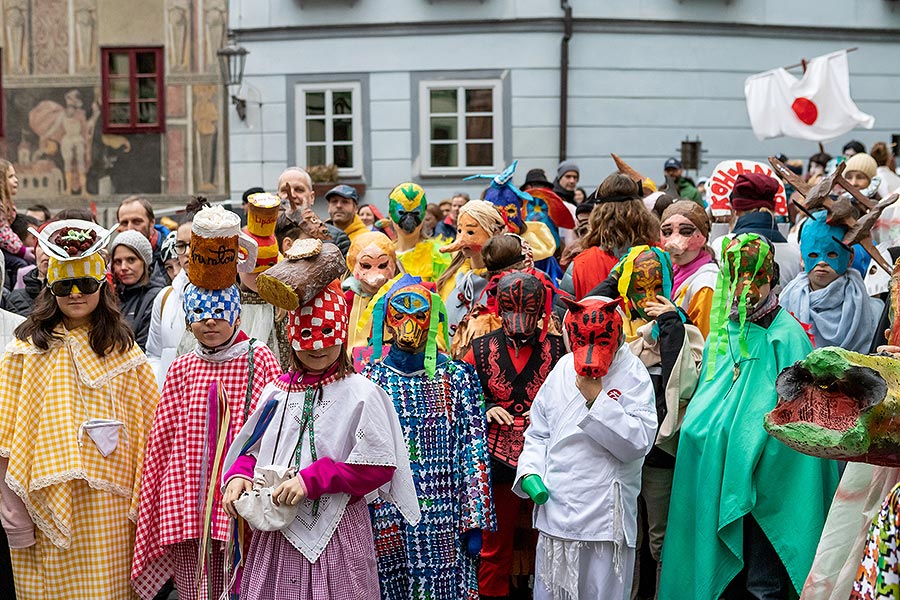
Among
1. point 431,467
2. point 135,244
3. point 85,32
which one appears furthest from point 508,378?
point 85,32

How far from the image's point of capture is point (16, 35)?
2005 centimetres

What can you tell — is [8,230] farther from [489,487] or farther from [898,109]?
[898,109]

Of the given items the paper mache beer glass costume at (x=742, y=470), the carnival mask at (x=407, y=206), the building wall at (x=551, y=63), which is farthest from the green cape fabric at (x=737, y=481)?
the building wall at (x=551, y=63)

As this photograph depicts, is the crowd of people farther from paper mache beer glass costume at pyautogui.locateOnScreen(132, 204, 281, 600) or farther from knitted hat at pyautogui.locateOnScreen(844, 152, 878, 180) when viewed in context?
knitted hat at pyautogui.locateOnScreen(844, 152, 878, 180)

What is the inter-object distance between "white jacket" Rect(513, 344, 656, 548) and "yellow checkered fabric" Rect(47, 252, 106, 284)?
2.15 metres

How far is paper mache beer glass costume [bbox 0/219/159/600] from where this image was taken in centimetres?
535

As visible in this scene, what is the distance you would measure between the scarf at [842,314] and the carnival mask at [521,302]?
1.73 metres

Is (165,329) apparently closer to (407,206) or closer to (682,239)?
(407,206)

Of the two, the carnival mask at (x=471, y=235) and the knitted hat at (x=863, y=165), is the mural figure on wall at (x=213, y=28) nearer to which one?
the knitted hat at (x=863, y=165)

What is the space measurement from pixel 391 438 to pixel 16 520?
1879mm

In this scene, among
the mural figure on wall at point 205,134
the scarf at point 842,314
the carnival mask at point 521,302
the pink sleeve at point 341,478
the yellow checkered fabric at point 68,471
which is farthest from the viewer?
the mural figure on wall at point 205,134

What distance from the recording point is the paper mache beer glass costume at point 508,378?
239 inches

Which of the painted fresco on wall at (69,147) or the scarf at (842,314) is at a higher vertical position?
the painted fresco on wall at (69,147)

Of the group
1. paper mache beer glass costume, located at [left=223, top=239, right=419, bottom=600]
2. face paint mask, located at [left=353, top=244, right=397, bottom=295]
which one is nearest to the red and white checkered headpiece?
paper mache beer glass costume, located at [left=223, top=239, right=419, bottom=600]
